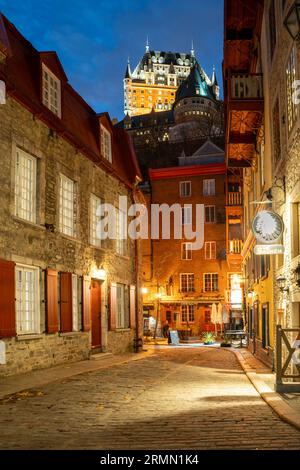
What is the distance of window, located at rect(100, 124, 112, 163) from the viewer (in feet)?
67.8

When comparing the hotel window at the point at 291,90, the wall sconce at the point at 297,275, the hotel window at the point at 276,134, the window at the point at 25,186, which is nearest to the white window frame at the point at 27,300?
the window at the point at 25,186

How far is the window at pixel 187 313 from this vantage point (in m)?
43.9

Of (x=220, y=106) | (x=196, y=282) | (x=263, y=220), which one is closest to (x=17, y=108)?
(x=263, y=220)

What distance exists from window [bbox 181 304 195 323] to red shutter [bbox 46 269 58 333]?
29.3 m

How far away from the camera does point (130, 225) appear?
23203mm

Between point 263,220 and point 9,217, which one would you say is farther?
point 9,217

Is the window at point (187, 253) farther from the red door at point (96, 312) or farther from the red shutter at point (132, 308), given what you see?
the red door at point (96, 312)

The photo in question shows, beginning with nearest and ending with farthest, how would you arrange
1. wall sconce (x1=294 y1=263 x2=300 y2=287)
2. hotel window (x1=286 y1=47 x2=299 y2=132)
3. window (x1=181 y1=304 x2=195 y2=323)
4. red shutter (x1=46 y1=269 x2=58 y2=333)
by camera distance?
wall sconce (x1=294 y1=263 x2=300 y2=287)
hotel window (x1=286 y1=47 x2=299 y2=132)
red shutter (x1=46 y1=269 x2=58 y2=333)
window (x1=181 y1=304 x2=195 y2=323)

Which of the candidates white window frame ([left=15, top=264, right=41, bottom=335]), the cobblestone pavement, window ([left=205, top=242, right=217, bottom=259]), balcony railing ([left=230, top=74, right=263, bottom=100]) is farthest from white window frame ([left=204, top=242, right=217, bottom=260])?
the cobblestone pavement

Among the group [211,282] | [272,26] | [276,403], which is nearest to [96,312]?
[272,26]

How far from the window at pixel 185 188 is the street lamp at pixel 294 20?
1426 inches

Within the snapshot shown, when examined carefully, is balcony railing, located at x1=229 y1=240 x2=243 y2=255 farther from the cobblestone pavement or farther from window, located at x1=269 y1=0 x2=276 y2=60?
the cobblestone pavement
